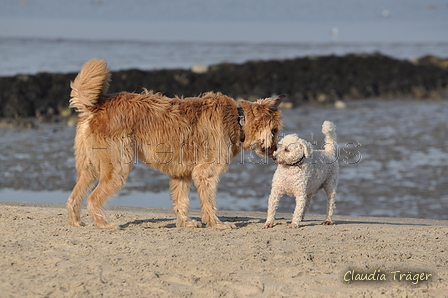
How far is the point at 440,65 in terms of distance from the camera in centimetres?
2564

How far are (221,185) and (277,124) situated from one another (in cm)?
407

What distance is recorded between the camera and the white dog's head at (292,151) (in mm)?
6406

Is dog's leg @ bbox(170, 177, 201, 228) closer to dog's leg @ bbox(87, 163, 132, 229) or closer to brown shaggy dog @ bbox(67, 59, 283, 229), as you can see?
brown shaggy dog @ bbox(67, 59, 283, 229)

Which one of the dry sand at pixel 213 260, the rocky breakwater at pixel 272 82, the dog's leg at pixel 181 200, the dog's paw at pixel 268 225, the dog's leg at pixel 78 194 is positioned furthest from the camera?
the rocky breakwater at pixel 272 82

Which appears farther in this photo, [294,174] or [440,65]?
[440,65]

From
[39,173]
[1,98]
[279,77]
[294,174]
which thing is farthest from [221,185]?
[279,77]

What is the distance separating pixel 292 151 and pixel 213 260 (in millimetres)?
1712

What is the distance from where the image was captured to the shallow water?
32.0ft

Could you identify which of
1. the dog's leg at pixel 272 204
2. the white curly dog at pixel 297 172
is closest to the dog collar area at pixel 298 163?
the white curly dog at pixel 297 172

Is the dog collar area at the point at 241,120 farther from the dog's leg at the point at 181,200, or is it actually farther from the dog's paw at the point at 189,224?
the dog's paw at the point at 189,224

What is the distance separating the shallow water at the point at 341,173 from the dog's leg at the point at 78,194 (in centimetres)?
294

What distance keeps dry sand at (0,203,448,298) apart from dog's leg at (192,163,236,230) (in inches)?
6.4

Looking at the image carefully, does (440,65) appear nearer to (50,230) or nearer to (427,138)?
(427,138)

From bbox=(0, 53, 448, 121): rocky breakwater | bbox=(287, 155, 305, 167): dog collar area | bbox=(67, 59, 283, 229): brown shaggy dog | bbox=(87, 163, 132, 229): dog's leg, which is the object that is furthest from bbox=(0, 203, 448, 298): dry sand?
bbox=(0, 53, 448, 121): rocky breakwater
